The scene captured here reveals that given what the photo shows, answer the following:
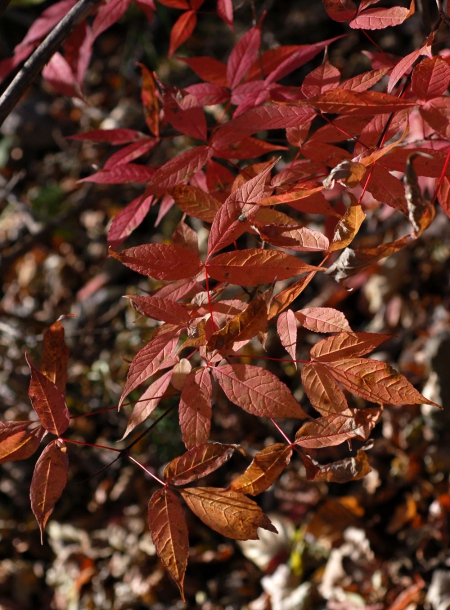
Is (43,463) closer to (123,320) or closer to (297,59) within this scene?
(297,59)

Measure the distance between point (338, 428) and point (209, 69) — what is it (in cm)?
62

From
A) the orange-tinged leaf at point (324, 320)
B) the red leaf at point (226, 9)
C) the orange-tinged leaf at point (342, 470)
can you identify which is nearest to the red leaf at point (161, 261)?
the orange-tinged leaf at point (324, 320)

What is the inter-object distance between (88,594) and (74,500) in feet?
1.04

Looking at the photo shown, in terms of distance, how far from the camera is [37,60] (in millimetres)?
833

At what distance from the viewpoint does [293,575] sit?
1.52m

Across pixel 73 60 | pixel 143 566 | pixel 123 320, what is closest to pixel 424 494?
pixel 143 566

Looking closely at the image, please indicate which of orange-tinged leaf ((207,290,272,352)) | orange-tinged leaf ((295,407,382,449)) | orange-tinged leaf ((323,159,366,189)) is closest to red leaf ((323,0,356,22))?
orange-tinged leaf ((323,159,366,189))

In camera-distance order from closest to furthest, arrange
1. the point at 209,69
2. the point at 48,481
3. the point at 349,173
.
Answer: the point at 349,173 < the point at 48,481 < the point at 209,69

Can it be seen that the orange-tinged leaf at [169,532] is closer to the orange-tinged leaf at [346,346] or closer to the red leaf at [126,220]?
the orange-tinged leaf at [346,346]

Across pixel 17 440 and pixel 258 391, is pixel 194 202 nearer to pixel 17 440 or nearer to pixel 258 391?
pixel 258 391

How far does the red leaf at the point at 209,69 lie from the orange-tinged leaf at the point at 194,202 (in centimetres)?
32

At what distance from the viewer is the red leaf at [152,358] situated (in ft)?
2.16

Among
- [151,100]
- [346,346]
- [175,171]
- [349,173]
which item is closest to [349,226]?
[349,173]

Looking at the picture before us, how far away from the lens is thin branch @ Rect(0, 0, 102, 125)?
0.81m
